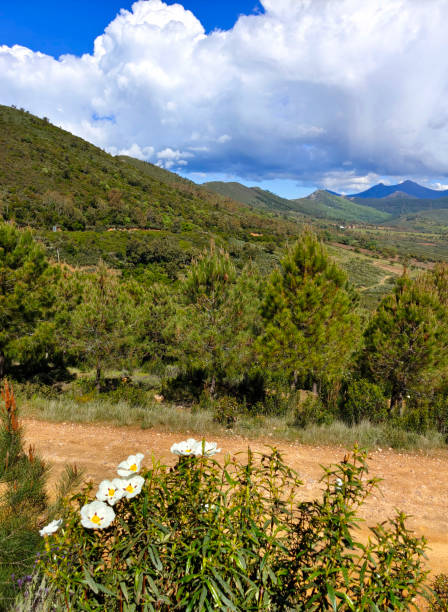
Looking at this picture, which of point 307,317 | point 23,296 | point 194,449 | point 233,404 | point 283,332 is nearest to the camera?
point 194,449

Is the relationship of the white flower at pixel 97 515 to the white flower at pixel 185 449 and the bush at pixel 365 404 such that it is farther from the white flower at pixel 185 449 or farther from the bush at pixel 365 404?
the bush at pixel 365 404

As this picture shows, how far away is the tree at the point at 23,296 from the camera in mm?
9305

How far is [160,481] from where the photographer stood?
1.80 metres

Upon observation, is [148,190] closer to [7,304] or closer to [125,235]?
[125,235]

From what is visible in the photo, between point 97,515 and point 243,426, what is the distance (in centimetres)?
597

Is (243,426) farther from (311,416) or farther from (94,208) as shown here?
(94,208)

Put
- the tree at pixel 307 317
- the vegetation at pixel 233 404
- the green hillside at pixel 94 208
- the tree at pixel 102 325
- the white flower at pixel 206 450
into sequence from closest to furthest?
the vegetation at pixel 233 404, the white flower at pixel 206 450, the tree at pixel 307 317, the tree at pixel 102 325, the green hillside at pixel 94 208

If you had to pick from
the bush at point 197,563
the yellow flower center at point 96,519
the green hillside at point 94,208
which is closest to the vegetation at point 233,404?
the bush at point 197,563

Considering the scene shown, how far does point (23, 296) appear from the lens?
948cm

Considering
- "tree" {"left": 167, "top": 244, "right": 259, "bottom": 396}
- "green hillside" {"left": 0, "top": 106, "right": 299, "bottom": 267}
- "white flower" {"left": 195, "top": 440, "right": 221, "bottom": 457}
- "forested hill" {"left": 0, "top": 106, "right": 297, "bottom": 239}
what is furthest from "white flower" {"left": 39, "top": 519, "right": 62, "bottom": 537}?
"forested hill" {"left": 0, "top": 106, "right": 297, "bottom": 239}

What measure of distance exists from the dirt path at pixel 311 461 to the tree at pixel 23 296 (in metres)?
3.41

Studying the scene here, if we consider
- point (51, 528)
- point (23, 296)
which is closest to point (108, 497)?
point (51, 528)

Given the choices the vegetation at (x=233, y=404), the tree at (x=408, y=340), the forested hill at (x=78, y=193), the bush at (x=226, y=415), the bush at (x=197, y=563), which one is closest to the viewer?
the bush at (x=197, y=563)

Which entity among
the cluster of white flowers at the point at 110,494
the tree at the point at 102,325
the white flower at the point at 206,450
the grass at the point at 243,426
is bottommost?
the grass at the point at 243,426
